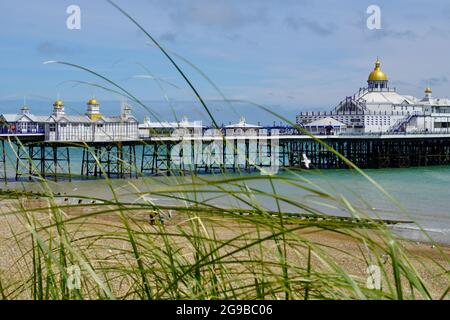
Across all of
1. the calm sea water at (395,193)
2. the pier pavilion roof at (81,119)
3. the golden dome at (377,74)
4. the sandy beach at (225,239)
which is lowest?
the calm sea water at (395,193)

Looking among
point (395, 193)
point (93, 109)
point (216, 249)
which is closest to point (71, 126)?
point (93, 109)

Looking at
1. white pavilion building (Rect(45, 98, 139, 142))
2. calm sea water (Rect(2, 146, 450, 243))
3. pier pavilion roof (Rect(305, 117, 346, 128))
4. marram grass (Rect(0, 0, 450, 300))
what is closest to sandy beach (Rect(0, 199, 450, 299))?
marram grass (Rect(0, 0, 450, 300))

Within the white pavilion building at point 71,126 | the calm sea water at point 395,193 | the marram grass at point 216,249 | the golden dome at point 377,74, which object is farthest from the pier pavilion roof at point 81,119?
the marram grass at point 216,249

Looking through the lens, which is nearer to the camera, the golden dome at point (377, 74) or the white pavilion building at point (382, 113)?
the white pavilion building at point (382, 113)

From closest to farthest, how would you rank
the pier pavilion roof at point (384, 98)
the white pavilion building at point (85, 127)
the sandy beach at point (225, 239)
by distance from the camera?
the sandy beach at point (225, 239) < the white pavilion building at point (85, 127) < the pier pavilion roof at point (384, 98)

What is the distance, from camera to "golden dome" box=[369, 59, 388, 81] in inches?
2165

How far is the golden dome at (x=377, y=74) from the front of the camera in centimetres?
5500

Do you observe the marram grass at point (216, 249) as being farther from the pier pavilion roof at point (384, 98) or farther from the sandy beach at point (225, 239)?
the pier pavilion roof at point (384, 98)

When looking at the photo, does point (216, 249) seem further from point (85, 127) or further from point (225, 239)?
point (85, 127)

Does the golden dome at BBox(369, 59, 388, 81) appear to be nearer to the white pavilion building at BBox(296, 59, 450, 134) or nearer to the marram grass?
the white pavilion building at BBox(296, 59, 450, 134)
